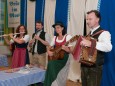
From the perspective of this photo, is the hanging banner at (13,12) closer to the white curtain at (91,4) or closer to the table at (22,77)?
the white curtain at (91,4)

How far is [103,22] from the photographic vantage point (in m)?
3.48

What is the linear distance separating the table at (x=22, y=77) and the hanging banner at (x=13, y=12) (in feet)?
11.0

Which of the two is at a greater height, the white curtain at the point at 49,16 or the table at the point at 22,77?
the white curtain at the point at 49,16

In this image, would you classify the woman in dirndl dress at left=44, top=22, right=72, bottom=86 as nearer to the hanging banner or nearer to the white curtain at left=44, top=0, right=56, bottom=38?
the white curtain at left=44, top=0, right=56, bottom=38

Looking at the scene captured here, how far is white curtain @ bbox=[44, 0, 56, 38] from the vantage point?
4707 mm

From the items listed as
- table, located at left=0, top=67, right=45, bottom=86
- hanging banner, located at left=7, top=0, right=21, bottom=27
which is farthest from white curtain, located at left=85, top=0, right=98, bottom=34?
hanging banner, located at left=7, top=0, right=21, bottom=27

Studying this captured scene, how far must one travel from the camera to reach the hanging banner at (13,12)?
6.02 meters

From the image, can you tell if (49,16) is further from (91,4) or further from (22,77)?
(22,77)

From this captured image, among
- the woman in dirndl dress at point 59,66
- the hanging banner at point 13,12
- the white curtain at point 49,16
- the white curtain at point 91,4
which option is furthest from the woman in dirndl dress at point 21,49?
the hanging banner at point 13,12

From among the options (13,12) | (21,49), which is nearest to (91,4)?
(21,49)

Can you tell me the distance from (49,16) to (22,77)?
2363 millimetres

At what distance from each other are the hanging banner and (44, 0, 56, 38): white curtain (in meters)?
1.37

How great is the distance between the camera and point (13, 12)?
20.4ft

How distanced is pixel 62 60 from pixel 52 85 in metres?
0.39
